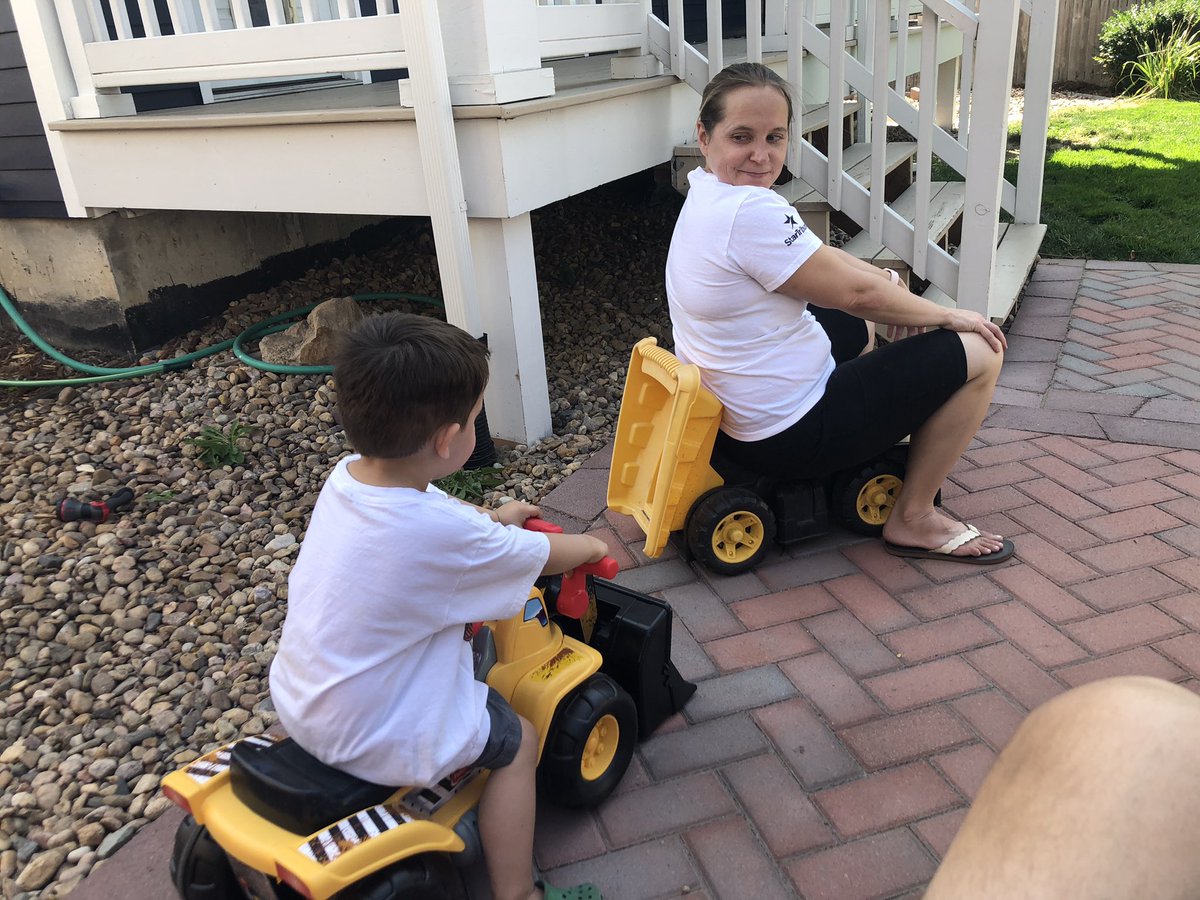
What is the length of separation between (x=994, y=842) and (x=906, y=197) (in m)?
4.39

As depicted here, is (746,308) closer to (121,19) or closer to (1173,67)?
(121,19)

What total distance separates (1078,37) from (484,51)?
37.1 ft

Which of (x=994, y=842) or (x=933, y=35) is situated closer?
(x=994, y=842)

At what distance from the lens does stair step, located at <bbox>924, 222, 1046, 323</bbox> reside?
3997mm

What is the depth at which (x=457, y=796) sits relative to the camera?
1606mm

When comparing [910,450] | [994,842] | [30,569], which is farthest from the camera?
[30,569]

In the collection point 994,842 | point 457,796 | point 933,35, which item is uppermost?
point 933,35

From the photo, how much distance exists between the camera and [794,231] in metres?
2.30

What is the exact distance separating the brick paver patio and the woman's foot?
0.04 metres

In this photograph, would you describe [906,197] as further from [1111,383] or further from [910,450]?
[910,450]

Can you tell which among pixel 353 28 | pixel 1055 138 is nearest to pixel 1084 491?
pixel 353 28

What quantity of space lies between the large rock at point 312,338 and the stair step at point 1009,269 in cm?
252

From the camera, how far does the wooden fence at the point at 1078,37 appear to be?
11.5 metres

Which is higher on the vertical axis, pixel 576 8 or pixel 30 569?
pixel 576 8
